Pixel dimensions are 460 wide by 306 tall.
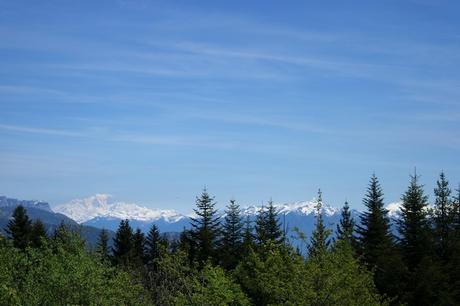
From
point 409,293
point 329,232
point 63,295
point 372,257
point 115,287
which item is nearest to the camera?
point 329,232

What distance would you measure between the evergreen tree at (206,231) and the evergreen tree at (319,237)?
48.5m

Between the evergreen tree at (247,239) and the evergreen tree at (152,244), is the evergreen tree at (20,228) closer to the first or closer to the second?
the evergreen tree at (152,244)

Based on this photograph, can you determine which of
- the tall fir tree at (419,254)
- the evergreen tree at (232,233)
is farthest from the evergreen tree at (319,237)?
the evergreen tree at (232,233)

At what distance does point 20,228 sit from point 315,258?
68.9 m

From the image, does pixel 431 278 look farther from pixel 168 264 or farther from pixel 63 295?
pixel 63 295

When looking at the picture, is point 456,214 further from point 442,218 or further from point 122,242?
point 122,242

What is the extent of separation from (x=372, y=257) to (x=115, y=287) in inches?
1244

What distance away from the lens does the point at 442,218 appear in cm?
6619

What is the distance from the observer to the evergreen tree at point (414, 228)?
62.1m

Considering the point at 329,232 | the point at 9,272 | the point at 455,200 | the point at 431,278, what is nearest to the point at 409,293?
the point at 431,278

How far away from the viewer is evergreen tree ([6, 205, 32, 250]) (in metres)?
91.9

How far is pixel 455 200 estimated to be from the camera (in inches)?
2736

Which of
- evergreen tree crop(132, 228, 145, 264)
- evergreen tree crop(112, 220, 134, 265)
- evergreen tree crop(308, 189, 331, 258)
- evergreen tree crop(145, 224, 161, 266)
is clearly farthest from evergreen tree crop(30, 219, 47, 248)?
evergreen tree crop(308, 189, 331, 258)

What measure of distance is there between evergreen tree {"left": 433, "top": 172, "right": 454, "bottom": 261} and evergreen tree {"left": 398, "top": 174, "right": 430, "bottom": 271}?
1841 millimetres
